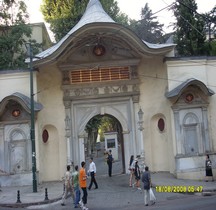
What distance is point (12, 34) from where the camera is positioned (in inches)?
1172

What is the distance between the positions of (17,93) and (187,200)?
420 inches

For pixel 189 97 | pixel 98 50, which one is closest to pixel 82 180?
pixel 189 97

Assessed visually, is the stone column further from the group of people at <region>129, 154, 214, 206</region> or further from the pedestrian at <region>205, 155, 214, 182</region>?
the pedestrian at <region>205, 155, 214, 182</region>

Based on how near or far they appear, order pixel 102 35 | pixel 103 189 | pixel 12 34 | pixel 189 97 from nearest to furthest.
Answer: pixel 103 189 → pixel 189 97 → pixel 102 35 → pixel 12 34

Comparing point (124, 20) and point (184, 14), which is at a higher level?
point (124, 20)

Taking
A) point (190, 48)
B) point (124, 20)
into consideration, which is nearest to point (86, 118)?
point (190, 48)

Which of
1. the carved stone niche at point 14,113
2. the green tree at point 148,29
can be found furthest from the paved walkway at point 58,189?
the green tree at point 148,29

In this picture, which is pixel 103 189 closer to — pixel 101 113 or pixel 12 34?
pixel 101 113

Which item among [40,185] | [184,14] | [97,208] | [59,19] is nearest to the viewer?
[97,208]

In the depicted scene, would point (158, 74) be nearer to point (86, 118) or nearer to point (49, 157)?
point (86, 118)

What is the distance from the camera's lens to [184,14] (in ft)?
96.2

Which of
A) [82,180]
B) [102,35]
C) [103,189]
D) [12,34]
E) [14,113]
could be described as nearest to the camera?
[82,180]

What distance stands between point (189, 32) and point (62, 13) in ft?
37.4

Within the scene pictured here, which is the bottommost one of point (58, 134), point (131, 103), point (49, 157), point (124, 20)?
point (49, 157)
